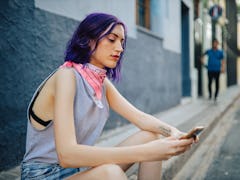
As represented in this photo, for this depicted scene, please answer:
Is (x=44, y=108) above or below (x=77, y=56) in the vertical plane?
below

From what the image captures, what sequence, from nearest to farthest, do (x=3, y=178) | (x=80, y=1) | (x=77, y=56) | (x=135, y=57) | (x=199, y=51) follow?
1. (x=77, y=56)
2. (x=3, y=178)
3. (x=80, y=1)
4. (x=135, y=57)
5. (x=199, y=51)

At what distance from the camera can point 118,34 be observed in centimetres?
198

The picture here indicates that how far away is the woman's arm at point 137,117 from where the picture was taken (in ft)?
7.70

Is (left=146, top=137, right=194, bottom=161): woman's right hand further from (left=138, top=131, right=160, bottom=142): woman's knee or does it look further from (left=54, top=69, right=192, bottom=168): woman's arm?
(left=138, top=131, right=160, bottom=142): woman's knee

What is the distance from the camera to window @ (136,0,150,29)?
708 centimetres

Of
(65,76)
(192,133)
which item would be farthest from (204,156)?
(65,76)

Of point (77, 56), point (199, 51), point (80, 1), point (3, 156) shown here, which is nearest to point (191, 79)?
point (199, 51)

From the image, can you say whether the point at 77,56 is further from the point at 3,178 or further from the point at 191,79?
the point at 191,79

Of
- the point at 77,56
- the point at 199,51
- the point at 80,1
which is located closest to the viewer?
the point at 77,56

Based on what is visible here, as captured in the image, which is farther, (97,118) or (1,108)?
(1,108)

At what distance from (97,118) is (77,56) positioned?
15.2 inches

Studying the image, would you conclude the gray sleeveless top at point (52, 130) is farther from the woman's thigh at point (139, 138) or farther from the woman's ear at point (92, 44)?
the woman's thigh at point (139, 138)

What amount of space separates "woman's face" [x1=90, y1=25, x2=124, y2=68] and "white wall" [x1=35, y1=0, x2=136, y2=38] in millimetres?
1678

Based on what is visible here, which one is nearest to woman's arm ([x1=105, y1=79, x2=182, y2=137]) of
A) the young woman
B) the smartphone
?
the young woman
